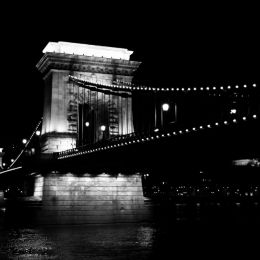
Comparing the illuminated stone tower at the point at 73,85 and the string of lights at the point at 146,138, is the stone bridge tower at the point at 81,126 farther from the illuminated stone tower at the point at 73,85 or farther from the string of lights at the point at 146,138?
the string of lights at the point at 146,138

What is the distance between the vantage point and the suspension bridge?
87.5 ft

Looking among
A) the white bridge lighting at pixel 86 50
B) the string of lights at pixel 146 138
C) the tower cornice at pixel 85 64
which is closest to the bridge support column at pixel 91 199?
the string of lights at pixel 146 138

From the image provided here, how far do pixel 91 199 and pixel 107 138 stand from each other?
5.21m

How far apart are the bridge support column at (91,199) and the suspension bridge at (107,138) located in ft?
0.24

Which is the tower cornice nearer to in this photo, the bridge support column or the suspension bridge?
the suspension bridge

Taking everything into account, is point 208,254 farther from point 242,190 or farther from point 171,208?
point 242,190

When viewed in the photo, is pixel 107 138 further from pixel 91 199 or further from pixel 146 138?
pixel 146 138

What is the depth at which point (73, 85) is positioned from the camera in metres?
44.8

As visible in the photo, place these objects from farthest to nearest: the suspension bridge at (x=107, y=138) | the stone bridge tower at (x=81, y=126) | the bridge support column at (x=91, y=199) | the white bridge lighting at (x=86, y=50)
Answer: the white bridge lighting at (x=86, y=50) → the stone bridge tower at (x=81, y=126) → the bridge support column at (x=91, y=199) → the suspension bridge at (x=107, y=138)

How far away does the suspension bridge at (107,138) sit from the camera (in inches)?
1050

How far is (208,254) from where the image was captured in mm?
19141

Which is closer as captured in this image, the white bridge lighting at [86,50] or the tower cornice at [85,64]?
the tower cornice at [85,64]

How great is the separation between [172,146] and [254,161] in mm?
12669

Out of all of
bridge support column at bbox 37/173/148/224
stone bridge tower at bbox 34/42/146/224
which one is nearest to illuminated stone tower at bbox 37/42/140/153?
stone bridge tower at bbox 34/42/146/224
